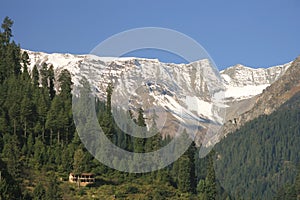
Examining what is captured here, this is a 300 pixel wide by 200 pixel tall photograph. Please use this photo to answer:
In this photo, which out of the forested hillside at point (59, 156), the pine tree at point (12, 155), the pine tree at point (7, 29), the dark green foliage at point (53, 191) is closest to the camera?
the dark green foliage at point (53, 191)

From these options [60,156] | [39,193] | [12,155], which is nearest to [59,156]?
[60,156]

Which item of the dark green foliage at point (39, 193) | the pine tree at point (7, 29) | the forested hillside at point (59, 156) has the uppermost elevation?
the pine tree at point (7, 29)

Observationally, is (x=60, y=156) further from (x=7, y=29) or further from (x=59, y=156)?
(x=7, y=29)

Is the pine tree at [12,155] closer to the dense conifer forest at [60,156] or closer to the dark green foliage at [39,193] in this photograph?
the dense conifer forest at [60,156]

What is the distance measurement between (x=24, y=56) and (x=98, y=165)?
4014cm

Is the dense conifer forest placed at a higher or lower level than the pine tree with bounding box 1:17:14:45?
lower

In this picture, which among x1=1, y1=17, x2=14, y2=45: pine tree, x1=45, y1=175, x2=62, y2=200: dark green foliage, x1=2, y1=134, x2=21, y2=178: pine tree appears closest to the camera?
x1=45, y1=175, x2=62, y2=200: dark green foliage

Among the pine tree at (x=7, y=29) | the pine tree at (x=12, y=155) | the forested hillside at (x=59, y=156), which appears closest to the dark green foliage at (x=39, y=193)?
the forested hillside at (x=59, y=156)

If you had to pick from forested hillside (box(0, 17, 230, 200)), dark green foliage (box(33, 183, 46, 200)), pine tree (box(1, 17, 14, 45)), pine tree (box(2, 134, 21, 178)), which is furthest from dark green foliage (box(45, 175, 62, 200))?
pine tree (box(1, 17, 14, 45))

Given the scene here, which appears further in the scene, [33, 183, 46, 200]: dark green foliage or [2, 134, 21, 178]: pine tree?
[2, 134, 21, 178]: pine tree

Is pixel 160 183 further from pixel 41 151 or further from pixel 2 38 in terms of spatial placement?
pixel 2 38

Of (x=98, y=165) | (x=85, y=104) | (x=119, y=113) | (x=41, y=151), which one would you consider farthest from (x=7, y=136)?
(x=119, y=113)

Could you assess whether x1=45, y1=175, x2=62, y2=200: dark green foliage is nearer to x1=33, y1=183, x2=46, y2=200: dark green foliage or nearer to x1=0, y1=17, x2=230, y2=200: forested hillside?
x1=0, y1=17, x2=230, y2=200: forested hillside

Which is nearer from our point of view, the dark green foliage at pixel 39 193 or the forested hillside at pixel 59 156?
the dark green foliage at pixel 39 193
